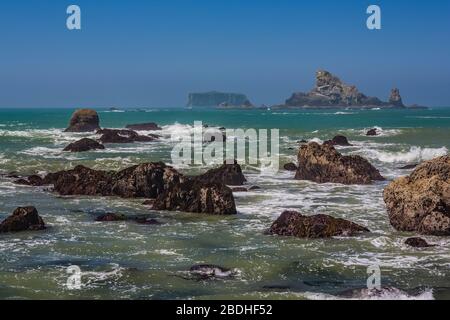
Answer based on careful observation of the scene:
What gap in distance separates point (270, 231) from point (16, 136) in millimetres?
56190

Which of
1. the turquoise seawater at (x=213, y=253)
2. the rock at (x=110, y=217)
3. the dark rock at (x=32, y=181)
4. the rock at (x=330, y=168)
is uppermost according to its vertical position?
the rock at (x=330, y=168)

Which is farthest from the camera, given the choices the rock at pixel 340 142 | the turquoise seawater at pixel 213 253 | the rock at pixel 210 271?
the rock at pixel 340 142

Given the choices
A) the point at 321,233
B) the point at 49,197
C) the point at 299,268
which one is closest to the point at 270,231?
the point at 321,233

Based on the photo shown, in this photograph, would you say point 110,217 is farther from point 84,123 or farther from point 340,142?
point 84,123

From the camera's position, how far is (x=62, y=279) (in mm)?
14250

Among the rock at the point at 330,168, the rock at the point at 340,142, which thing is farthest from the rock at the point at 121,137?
the rock at the point at 330,168

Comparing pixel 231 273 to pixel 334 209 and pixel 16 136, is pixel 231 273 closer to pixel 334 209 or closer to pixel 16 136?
pixel 334 209

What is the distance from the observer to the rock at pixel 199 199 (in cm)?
2341

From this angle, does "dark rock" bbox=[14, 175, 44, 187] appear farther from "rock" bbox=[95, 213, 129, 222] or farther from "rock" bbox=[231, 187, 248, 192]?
"rock" bbox=[95, 213, 129, 222]

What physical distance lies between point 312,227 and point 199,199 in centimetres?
584

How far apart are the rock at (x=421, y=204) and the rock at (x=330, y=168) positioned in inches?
389

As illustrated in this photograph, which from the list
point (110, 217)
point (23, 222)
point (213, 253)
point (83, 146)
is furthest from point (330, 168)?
point (83, 146)

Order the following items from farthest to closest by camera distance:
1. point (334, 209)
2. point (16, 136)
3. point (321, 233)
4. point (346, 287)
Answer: point (16, 136)
point (334, 209)
point (321, 233)
point (346, 287)

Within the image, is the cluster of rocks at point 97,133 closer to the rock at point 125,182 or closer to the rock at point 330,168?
the rock at point 125,182
